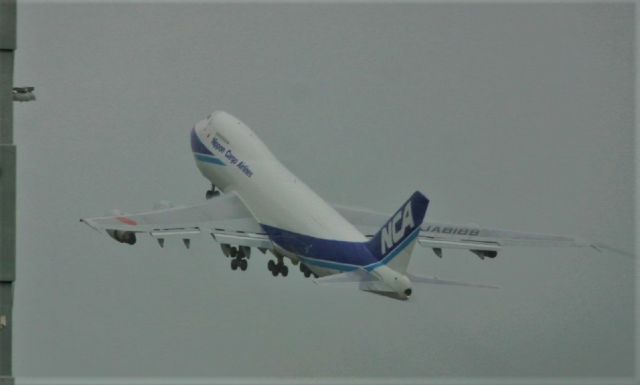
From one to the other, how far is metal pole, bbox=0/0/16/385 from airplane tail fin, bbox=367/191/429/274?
14764mm

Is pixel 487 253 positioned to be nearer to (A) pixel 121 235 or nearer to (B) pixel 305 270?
(B) pixel 305 270

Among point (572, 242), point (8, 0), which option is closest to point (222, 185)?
point (572, 242)

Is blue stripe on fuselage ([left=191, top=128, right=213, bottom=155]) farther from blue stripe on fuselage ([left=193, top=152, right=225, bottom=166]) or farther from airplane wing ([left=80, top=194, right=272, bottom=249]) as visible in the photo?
airplane wing ([left=80, top=194, right=272, bottom=249])

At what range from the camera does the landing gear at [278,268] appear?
285 ft

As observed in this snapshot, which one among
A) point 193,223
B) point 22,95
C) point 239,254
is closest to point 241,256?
point 239,254

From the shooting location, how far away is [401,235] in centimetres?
7744

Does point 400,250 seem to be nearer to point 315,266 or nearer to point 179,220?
point 315,266

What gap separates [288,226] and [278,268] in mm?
2764

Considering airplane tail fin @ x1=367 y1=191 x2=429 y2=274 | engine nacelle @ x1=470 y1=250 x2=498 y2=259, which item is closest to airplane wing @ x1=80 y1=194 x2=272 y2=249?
engine nacelle @ x1=470 y1=250 x2=498 y2=259

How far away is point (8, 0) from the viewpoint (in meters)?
71.6

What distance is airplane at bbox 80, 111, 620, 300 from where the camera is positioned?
77.8 m

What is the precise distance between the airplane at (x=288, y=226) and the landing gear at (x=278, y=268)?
42mm

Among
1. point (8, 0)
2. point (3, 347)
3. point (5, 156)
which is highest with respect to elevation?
point (8, 0)

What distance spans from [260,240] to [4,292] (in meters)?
18.1
